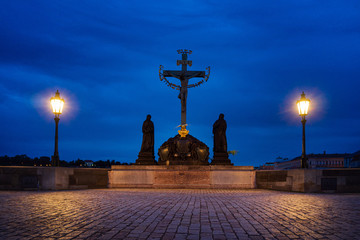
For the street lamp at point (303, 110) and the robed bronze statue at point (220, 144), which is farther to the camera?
the robed bronze statue at point (220, 144)

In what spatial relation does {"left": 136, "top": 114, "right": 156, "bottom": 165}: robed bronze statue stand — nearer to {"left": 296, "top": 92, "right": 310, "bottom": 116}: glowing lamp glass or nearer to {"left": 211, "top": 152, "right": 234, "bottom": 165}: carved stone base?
{"left": 211, "top": 152, "right": 234, "bottom": 165}: carved stone base

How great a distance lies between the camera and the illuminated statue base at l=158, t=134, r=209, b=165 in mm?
18969

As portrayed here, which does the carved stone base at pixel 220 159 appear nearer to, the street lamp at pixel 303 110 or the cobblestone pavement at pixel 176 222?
the street lamp at pixel 303 110

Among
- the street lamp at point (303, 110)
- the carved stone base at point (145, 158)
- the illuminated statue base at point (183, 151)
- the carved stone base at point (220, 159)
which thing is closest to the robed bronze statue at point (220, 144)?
the carved stone base at point (220, 159)

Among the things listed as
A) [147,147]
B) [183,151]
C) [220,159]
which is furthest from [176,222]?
[147,147]

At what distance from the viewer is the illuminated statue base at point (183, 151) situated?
19.0m

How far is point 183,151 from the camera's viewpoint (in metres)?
19.1

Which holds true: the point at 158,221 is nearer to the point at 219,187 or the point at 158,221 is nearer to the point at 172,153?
the point at 219,187

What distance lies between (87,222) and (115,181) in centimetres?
1135

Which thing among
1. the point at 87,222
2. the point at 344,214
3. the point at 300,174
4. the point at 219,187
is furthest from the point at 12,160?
the point at 344,214

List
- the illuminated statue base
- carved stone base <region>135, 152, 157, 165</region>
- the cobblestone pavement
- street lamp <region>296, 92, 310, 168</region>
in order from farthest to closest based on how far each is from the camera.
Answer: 1. carved stone base <region>135, 152, 157, 165</region>
2. the illuminated statue base
3. street lamp <region>296, 92, 310, 168</region>
4. the cobblestone pavement

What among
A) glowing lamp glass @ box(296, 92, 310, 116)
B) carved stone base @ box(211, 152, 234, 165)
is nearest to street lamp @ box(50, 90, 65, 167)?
carved stone base @ box(211, 152, 234, 165)

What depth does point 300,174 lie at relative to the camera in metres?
13.9

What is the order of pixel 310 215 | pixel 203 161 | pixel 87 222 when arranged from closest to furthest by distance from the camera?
1. pixel 87 222
2. pixel 310 215
3. pixel 203 161
